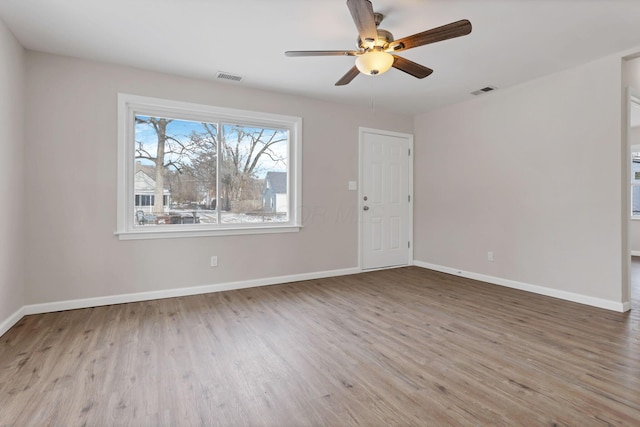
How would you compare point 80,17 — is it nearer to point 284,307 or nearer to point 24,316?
point 24,316

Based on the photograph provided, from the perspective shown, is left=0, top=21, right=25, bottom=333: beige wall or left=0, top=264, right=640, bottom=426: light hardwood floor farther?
left=0, top=21, right=25, bottom=333: beige wall

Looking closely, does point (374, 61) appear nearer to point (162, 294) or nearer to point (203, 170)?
point (203, 170)

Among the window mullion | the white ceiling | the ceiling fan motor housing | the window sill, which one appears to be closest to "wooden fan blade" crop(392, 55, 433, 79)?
the ceiling fan motor housing

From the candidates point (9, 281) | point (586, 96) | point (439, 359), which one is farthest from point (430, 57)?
point (9, 281)

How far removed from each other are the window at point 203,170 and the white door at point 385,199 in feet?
3.80

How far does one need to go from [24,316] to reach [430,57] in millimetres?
4544

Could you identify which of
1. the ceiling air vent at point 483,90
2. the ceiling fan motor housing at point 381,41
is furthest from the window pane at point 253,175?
the ceiling air vent at point 483,90

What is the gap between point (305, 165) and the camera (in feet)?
14.5

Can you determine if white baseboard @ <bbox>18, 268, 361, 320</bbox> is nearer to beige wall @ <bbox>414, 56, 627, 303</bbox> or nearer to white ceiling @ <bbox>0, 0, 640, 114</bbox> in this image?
beige wall @ <bbox>414, 56, 627, 303</bbox>

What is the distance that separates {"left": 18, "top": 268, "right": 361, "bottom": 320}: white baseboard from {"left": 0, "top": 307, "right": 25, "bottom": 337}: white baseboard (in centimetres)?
7

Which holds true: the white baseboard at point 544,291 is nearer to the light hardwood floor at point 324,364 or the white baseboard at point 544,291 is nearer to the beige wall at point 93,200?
the light hardwood floor at point 324,364

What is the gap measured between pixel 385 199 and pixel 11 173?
439cm

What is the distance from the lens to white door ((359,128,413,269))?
4.94 meters

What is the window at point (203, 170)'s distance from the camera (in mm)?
3492
